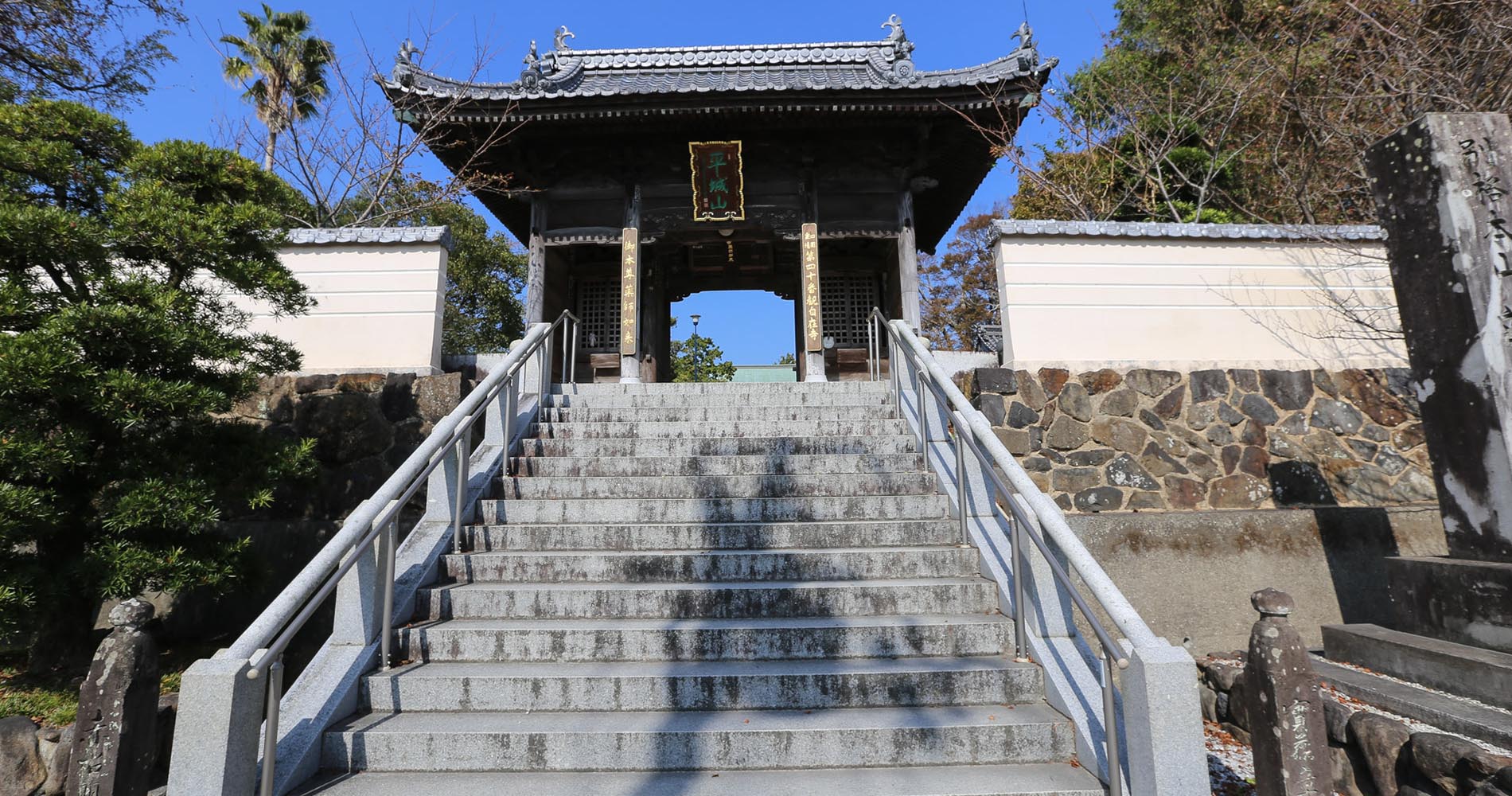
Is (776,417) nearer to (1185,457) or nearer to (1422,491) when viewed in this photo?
(1185,457)

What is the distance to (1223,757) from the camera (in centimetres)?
426

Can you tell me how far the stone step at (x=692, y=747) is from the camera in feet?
9.54

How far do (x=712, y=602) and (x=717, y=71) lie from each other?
11.0m

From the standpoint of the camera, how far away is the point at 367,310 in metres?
6.57

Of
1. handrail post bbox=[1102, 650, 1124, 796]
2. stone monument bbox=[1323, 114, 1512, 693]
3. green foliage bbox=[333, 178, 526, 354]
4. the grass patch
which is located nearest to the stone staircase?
handrail post bbox=[1102, 650, 1124, 796]

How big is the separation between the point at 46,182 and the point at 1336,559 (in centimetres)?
1094

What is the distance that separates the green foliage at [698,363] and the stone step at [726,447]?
2056cm

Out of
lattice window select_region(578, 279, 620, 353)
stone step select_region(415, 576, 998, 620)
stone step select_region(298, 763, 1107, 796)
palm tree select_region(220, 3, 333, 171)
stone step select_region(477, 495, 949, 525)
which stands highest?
palm tree select_region(220, 3, 333, 171)

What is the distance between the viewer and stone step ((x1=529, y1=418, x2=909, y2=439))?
584 centimetres

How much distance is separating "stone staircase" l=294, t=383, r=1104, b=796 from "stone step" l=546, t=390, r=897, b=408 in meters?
1.29

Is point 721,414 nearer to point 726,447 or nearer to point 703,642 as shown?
point 726,447

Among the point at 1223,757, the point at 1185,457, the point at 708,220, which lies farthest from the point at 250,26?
the point at 1223,757

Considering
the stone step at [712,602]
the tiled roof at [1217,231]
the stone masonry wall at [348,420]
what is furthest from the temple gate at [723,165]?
the stone step at [712,602]

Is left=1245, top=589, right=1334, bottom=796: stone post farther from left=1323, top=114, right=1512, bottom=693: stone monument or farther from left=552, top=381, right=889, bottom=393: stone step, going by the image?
left=552, top=381, right=889, bottom=393: stone step
